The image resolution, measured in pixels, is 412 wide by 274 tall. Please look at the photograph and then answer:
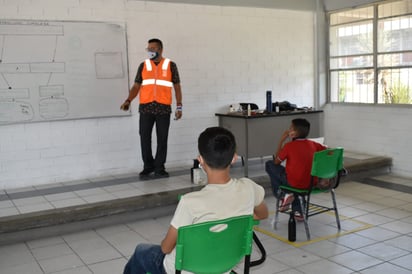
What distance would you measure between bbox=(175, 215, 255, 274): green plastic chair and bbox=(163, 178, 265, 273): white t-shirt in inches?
2.8

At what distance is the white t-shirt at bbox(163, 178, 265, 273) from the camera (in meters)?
2.00

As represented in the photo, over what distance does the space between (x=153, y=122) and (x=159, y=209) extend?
4.29 feet

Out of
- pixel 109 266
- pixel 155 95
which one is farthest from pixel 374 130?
pixel 109 266

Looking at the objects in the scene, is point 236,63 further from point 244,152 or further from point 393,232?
point 393,232

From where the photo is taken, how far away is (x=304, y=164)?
155 inches

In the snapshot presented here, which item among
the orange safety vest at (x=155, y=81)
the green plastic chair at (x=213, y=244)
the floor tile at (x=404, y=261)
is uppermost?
the orange safety vest at (x=155, y=81)

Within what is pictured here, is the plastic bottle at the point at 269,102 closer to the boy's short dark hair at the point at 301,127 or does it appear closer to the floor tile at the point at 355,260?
the boy's short dark hair at the point at 301,127

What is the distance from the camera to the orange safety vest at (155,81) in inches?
219

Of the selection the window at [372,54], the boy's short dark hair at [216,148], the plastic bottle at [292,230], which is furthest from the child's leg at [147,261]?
the window at [372,54]

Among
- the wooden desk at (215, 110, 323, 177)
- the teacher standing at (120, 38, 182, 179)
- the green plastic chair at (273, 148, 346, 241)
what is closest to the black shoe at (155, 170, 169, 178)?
the teacher standing at (120, 38, 182, 179)

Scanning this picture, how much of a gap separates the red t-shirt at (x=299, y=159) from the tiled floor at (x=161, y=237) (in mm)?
519

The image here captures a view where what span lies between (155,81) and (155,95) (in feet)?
0.56

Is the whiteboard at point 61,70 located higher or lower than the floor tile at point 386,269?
higher

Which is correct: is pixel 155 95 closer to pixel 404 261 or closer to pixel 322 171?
pixel 322 171
